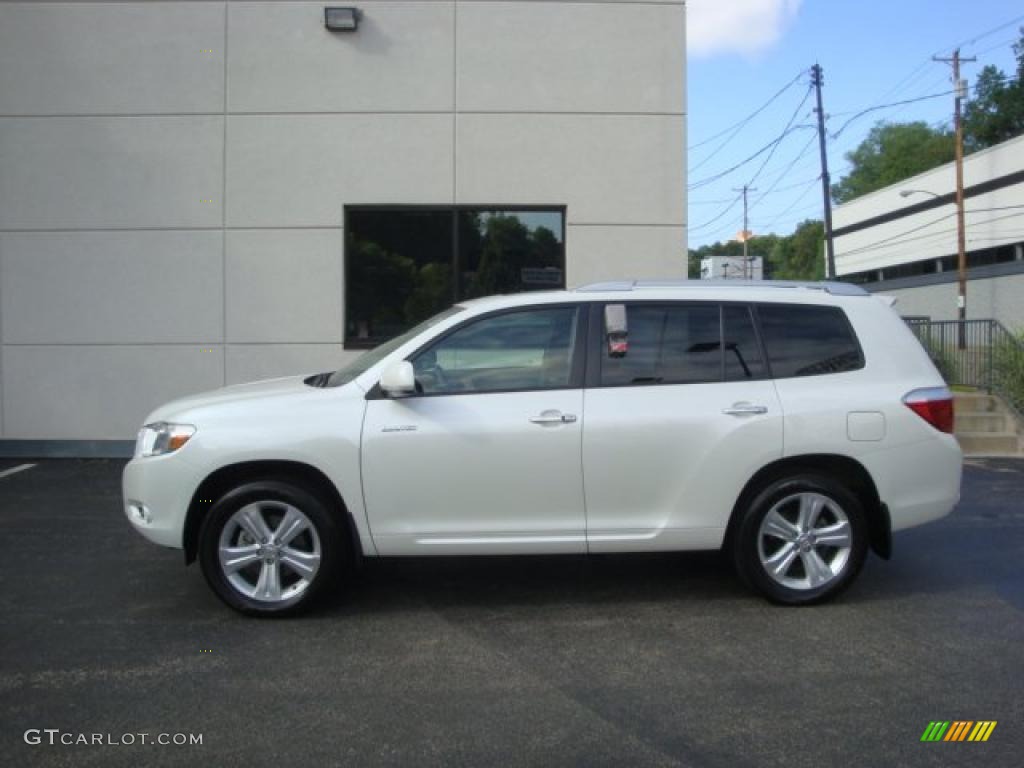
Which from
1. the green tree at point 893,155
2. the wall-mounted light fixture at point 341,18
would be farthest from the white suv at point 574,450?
the green tree at point 893,155

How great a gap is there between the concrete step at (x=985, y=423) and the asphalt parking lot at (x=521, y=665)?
566cm

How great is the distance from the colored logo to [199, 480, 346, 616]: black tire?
2967 millimetres

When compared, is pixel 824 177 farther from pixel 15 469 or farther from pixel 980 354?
pixel 15 469

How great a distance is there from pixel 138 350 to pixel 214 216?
172cm

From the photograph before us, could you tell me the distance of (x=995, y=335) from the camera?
12922mm

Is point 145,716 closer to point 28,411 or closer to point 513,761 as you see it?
point 513,761

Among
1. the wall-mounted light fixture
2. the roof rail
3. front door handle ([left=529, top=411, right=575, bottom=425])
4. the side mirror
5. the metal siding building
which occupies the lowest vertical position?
front door handle ([left=529, top=411, right=575, bottom=425])

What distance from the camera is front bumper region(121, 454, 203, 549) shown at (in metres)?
4.88

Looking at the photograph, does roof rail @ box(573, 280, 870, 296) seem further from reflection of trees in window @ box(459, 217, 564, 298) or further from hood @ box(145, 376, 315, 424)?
reflection of trees in window @ box(459, 217, 564, 298)

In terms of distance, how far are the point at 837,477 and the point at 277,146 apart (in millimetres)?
7292

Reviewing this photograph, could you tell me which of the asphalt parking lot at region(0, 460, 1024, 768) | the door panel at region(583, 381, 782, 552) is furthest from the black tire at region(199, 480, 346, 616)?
the door panel at region(583, 381, 782, 552)

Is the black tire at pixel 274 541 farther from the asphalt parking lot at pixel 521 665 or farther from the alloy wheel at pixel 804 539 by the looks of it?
the alloy wheel at pixel 804 539

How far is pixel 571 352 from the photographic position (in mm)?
5105

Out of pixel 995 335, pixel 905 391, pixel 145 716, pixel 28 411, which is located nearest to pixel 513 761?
pixel 145 716
